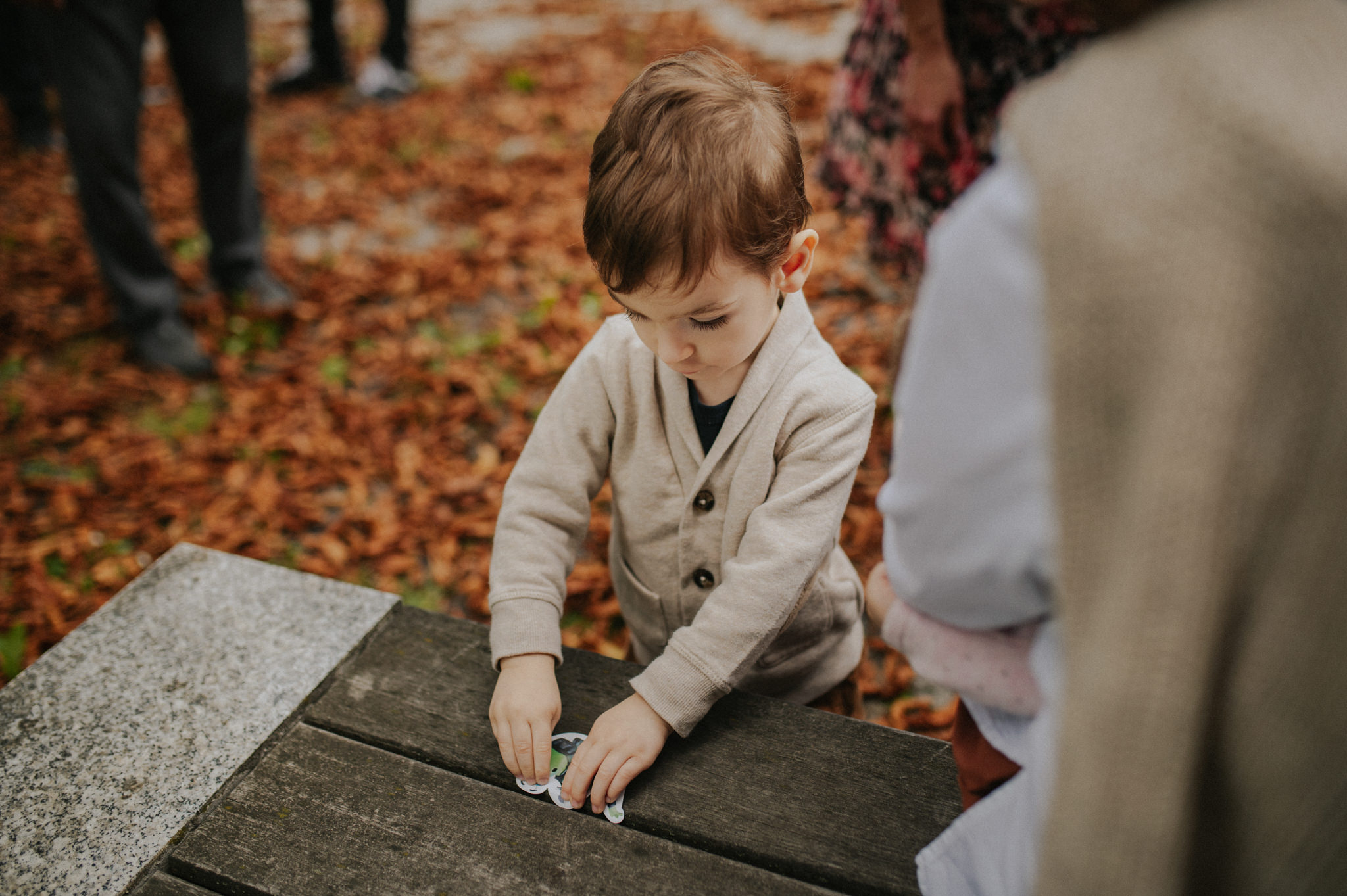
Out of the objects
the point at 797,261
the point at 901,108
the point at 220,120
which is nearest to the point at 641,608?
the point at 797,261

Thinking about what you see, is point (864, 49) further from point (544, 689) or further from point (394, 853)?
point (394, 853)

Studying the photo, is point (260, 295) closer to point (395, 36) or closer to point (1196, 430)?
point (395, 36)

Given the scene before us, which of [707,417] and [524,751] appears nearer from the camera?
[524,751]

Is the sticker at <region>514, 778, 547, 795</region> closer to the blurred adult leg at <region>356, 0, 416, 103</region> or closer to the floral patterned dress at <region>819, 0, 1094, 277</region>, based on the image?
the floral patterned dress at <region>819, 0, 1094, 277</region>

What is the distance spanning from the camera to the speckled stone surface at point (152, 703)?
1.48 meters

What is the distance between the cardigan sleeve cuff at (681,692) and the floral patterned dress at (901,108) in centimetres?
184

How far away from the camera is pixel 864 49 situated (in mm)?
2885

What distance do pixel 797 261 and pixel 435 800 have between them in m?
1.15

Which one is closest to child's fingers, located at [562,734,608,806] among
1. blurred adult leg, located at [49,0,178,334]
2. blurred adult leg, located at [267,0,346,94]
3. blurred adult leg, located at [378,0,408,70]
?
blurred adult leg, located at [49,0,178,334]

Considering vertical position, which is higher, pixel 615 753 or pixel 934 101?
pixel 934 101

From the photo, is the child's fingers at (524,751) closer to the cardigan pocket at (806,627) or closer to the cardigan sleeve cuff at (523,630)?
the cardigan sleeve cuff at (523,630)

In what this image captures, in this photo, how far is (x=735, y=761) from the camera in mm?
1547

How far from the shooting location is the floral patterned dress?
229 cm

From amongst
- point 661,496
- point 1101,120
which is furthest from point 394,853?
point 1101,120
